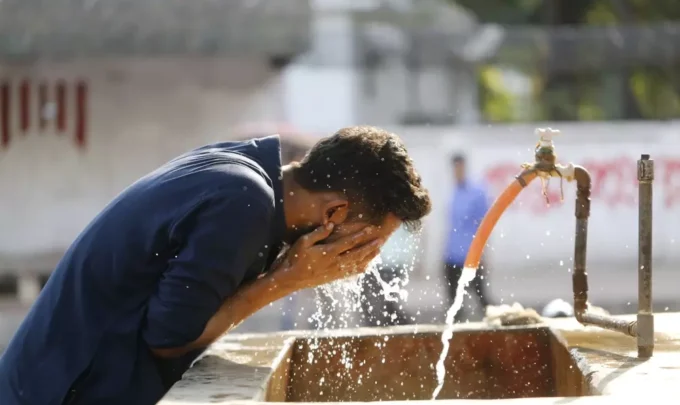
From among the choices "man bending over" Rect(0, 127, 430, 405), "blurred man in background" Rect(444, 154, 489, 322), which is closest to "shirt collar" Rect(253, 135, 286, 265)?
"man bending over" Rect(0, 127, 430, 405)

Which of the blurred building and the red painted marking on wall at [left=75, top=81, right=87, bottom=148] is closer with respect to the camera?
the blurred building

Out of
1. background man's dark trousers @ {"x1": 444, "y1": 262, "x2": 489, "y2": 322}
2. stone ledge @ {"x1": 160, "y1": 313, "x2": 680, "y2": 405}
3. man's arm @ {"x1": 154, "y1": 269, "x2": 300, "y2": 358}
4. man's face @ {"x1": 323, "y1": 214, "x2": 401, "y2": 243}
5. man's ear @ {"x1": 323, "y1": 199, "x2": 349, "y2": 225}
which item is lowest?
background man's dark trousers @ {"x1": 444, "y1": 262, "x2": 489, "y2": 322}

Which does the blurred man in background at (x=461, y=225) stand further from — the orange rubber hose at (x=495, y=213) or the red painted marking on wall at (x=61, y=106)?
the red painted marking on wall at (x=61, y=106)

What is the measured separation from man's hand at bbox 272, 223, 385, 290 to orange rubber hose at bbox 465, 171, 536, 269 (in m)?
0.36

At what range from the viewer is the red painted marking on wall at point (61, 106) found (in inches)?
446

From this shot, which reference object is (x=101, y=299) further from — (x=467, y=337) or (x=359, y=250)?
(x=467, y=337)

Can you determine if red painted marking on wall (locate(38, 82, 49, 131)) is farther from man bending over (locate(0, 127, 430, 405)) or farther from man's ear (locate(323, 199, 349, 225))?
man's ear (locate(323, 199, 349, 225))

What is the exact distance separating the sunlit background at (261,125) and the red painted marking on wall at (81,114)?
0.06 feet

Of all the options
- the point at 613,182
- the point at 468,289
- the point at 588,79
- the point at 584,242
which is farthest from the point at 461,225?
the point at 588,79

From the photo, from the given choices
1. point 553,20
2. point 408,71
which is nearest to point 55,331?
point 408,71

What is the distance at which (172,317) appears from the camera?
231cm

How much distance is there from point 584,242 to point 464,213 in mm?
5039

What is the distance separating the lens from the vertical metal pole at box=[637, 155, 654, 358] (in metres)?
2.59

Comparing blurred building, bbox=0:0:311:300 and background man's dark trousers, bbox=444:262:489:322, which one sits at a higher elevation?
blurred building, bbox=0:0:311:300
